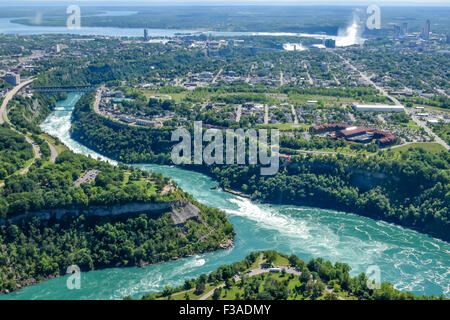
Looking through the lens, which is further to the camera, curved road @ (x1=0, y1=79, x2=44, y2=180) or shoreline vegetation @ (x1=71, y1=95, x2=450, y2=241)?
curved road @ (x1=0, y1=79, x2=44, y2=180)

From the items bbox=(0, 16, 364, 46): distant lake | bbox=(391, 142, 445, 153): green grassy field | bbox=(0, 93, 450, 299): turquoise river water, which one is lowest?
bbox=(0, 93, 450, 299): turquoise river water

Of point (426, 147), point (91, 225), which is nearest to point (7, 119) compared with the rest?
point (91, 225)

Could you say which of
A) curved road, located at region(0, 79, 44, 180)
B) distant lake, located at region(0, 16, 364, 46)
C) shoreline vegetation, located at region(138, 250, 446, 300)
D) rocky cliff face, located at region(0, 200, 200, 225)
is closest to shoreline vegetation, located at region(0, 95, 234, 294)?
rocky cliff face, located at region(0, 200, 200, 225)

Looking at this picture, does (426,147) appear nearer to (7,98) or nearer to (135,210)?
(135,210)

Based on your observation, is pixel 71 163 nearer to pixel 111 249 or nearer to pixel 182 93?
pixel 111 249

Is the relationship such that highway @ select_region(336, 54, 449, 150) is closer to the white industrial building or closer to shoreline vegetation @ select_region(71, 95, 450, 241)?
the white industrial building

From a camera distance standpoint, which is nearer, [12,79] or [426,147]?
[426,147]
